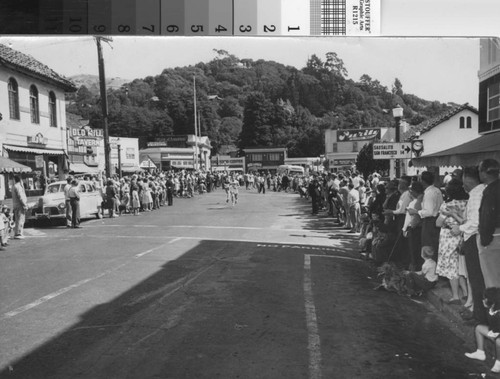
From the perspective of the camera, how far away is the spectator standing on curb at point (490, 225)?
15.1 ft

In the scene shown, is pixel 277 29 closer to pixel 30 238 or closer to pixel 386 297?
pixel 386 297

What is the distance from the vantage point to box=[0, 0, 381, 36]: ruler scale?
13.8ft

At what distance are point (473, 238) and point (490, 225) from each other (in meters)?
0.67

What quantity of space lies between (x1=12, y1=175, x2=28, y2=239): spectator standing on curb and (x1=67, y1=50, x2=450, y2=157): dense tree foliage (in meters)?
6.55

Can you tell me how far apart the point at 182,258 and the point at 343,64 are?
5.53 metres

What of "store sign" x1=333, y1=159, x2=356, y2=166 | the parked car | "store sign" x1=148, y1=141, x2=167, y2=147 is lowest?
the parked car

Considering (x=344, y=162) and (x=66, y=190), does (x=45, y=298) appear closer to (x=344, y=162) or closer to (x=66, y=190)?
(x=66, y=190)

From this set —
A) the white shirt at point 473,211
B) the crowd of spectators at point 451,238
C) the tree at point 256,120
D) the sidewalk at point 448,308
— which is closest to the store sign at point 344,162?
the crowd of spectators at point 451,238

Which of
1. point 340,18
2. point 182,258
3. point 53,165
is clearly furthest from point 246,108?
point 53,165

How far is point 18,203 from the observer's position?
12.6m

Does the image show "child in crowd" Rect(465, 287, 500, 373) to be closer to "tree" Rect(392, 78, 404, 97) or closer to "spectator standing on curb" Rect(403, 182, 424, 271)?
"tree" Rect(392, 78, 404, 97)

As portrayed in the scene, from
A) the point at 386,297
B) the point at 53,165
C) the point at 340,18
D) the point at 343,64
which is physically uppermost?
the point at 340,18

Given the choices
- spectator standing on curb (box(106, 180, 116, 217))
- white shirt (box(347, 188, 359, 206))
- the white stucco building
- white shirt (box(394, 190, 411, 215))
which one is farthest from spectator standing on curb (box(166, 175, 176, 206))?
white shirt (box(394, 190, 411, 215))

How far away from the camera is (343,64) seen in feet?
16.6
